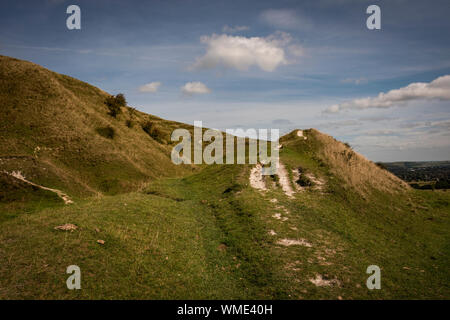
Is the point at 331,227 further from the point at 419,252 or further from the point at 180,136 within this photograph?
the point at 180,136

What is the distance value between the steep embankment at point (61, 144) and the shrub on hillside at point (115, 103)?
8.20 metres

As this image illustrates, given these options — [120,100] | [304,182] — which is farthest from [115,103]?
[304,182]

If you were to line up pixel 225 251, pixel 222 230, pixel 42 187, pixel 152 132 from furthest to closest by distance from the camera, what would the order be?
pixel 152 132 < pixel 42 187 < pixel 222 230 < pixel 225 251

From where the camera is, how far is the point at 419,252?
44.3 feet

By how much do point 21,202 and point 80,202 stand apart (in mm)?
3818

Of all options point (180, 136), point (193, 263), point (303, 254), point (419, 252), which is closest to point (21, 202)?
point (193, 263)

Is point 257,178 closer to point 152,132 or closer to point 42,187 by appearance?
point 42,187

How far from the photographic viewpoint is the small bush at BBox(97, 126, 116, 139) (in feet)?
134

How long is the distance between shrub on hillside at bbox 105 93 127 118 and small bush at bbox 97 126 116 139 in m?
14.0

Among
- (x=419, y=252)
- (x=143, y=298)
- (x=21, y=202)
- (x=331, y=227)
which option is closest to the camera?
(x=143, y=298)

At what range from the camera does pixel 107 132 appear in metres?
42.0

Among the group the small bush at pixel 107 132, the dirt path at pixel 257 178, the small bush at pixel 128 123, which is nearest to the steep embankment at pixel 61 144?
the small bush at pixel 107 132

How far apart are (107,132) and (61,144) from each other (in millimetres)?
11592

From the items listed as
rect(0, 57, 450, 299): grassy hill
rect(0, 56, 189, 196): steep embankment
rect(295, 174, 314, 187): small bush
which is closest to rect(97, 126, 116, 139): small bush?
rect(0, 56, 189, 196): steep embankment
